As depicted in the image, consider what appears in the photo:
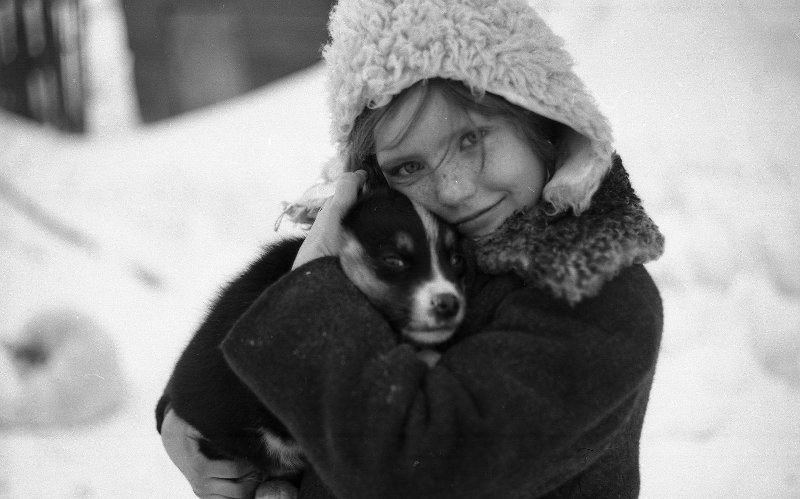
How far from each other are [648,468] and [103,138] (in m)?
6.73

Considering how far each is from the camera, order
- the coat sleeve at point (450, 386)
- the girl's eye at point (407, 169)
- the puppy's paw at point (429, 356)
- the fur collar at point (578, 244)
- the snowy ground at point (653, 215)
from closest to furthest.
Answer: the coat sleeve at point (450, 386) < the fur collar at point (578, 244) < the puppy's paw at point (429, 356) < the girl's eye at point (407, 169) < the snowy ground at point (653, 215)

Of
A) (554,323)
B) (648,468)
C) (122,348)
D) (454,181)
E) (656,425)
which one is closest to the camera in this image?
(554,323)

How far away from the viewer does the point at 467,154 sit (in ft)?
5.19

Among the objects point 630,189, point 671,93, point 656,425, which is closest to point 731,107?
point 671,93

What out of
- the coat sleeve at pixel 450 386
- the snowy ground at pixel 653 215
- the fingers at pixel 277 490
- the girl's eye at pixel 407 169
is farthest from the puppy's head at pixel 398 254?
the snowy ground at pixel 653 215

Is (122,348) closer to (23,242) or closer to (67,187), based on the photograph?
(23,242)

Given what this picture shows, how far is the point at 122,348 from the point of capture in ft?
13.6

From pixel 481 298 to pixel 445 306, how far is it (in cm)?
10

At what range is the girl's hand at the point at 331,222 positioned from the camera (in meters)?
1.58

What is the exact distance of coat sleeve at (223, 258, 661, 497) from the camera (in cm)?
119

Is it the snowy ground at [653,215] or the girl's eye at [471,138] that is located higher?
the girl's eye at [471,138]

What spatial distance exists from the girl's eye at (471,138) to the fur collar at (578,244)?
19cm

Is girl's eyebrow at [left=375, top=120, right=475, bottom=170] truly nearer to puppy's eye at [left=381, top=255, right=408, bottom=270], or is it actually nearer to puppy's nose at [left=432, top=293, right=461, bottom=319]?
puppy's eye at [left=381, top=255, right=408, bottom=270]

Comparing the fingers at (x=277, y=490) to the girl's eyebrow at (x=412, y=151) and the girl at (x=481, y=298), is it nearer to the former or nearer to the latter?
the girl at (x=481, y=298)
